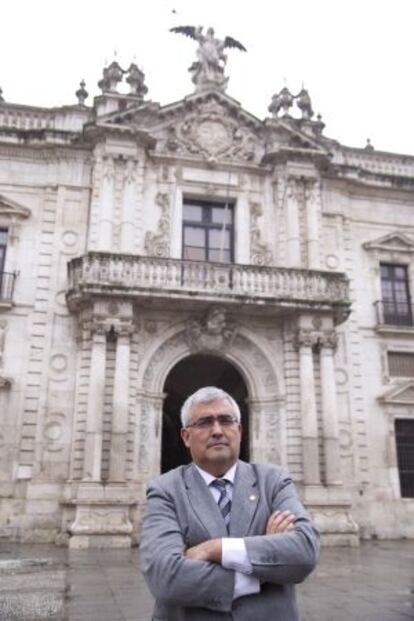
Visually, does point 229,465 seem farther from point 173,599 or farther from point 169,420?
point 169,420

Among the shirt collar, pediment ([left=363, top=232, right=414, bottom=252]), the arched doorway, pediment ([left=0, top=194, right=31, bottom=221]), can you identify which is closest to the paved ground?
the shirt collar

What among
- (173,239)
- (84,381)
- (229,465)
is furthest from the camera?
(173,239)

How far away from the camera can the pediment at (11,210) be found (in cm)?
1712

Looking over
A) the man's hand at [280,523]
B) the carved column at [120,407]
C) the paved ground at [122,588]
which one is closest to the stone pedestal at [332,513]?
the paved ground at [122,588]

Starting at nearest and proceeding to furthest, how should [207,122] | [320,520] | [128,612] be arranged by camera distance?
[128,612], [320,520], [207,122]

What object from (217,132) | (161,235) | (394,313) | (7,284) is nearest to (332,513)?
(394,313)

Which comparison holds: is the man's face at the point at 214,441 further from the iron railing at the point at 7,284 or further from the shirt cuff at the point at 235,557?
the iron railing at the point at 7,284

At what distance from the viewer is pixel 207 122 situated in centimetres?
1886

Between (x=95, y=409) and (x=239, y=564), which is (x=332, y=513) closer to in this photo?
(x=95, y=409)

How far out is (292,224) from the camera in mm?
17984

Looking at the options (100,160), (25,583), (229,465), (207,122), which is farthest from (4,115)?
(229,465)

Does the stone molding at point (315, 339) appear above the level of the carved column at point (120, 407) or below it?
above

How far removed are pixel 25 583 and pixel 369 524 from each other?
11.6 m

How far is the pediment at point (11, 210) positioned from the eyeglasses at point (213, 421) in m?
15.9
